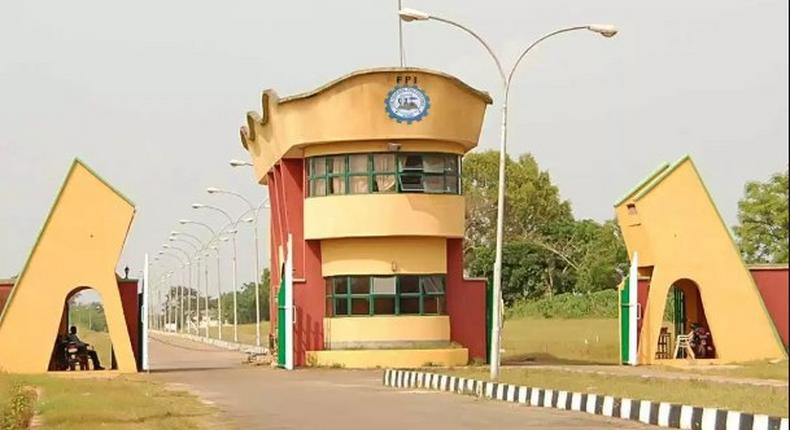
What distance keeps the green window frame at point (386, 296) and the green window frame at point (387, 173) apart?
254 cm

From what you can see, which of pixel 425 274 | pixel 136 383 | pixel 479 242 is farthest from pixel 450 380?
pixel 479 242

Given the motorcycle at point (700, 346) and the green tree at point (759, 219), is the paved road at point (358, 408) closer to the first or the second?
the motorcycle at point (700, 346)

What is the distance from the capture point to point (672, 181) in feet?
120

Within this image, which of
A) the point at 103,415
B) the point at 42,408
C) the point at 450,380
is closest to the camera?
the point at 103,415

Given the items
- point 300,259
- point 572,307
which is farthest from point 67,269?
point 572,307

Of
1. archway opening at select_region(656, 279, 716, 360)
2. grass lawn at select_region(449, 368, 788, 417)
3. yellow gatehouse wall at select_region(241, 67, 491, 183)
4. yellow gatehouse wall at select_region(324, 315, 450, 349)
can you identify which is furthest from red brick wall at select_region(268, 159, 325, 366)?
grass lawn at select_region(449, 368, 788, 417)

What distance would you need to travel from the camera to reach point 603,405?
19.3m

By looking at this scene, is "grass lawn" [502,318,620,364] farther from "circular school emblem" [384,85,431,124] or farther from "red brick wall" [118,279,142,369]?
"red brick wall" [118,279,142,369]

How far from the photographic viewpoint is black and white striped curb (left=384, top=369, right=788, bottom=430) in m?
14.9

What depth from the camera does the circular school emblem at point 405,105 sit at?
36.3 meters

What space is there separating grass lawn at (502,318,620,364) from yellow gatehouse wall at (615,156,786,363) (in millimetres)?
5441

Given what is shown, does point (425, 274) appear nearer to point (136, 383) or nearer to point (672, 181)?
point (672, 181)

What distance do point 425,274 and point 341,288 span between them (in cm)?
249

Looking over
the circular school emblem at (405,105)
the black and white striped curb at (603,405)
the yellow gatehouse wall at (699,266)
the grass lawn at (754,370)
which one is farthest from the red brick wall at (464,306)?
the black and white striped curb at (603,405)
